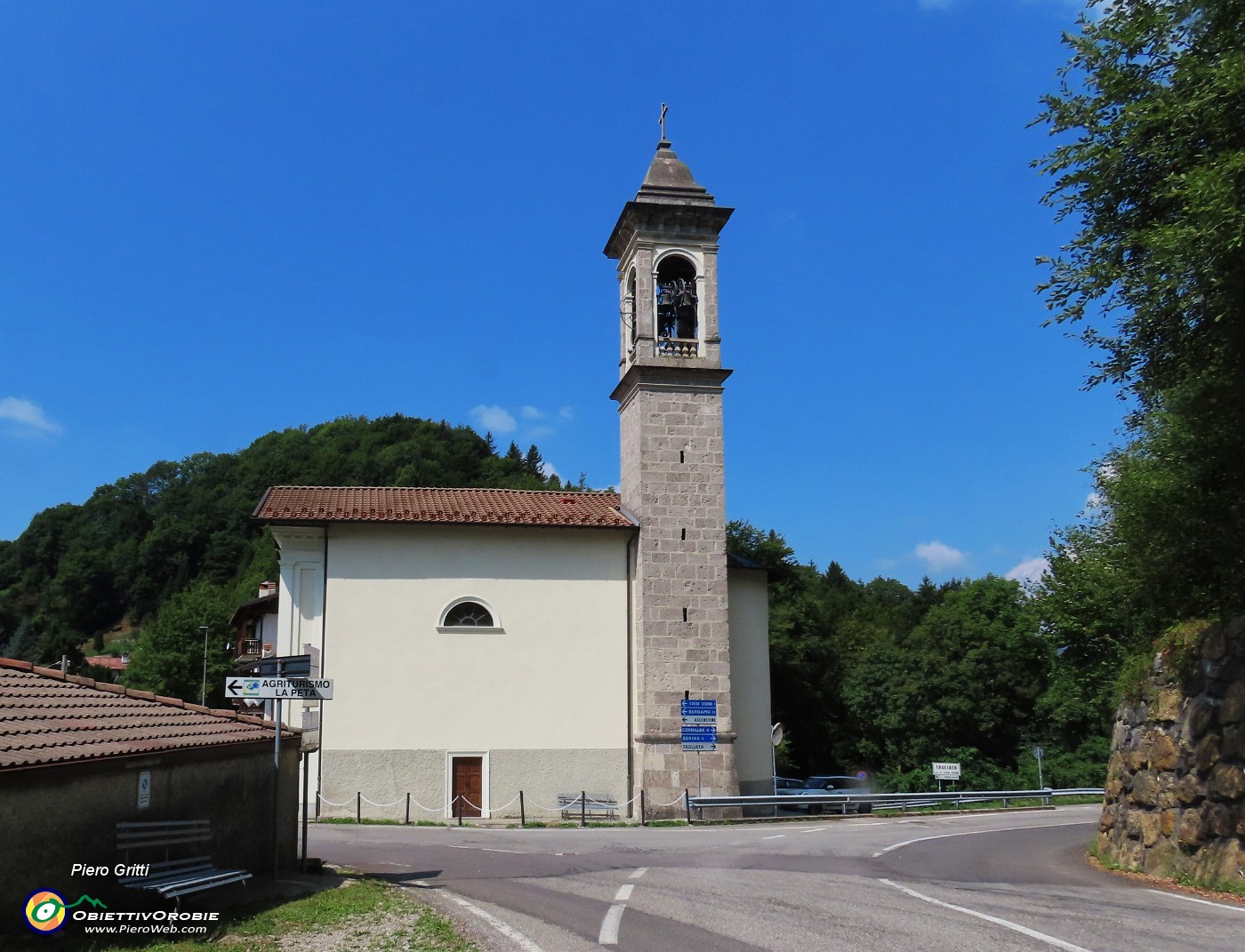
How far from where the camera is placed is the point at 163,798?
9.40 m

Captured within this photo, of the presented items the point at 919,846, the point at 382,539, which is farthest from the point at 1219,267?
the point at 382,539

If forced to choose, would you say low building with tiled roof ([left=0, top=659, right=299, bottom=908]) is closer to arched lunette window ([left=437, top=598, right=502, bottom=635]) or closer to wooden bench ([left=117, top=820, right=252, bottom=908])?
wooden bench ([left=117, top=820, right=252, bottom=908])

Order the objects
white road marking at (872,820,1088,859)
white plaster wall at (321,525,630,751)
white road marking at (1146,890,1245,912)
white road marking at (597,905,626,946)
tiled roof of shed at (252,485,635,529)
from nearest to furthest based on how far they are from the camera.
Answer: white road marking at (597,905,626,946) → white road marking at (1146,890,1245,912) → white road marking at (872,820,1088,859) → white plaster wall at (321,525,630,751) → tiled roof of shed at (252,485,635,529)

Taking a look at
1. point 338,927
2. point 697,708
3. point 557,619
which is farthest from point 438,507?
point 338,927

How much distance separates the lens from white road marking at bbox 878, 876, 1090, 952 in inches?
302

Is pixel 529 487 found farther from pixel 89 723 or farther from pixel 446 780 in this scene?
pixel 89 723

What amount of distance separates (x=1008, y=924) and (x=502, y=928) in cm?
430

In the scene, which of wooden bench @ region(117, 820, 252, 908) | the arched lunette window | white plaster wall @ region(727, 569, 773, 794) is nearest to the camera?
wooden bench @ region(117, 820, 252, 908)

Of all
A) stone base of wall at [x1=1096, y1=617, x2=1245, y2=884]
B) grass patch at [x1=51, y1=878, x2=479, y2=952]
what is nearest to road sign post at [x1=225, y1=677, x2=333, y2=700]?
grass patch at [x1=51, y1=878, x2=479, y2=952]

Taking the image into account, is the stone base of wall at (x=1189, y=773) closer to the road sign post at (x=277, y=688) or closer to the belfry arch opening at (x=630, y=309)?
the road sign post at (x=277, y=688)

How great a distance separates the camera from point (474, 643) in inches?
976

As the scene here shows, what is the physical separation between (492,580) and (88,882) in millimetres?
17092

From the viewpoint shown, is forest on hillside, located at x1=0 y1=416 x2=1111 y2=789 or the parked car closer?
the parked car

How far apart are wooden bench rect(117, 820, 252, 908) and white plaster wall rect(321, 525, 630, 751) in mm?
14279
